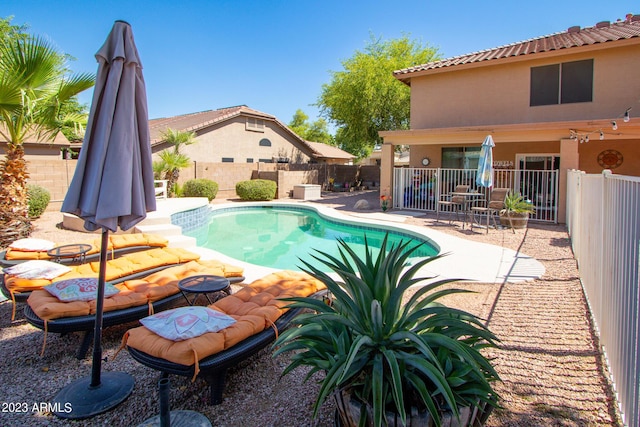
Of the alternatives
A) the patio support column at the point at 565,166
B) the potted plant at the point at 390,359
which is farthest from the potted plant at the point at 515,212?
the potted plant at the point at 390,359

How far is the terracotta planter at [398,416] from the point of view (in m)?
2.40

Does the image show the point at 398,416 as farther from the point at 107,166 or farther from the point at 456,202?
the point at 456,202

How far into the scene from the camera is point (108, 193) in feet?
10.6

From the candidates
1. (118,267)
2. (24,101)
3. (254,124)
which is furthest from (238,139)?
(118,267)

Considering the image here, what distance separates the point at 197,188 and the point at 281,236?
8.43 meters

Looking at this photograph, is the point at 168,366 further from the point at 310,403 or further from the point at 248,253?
the point at 248,253

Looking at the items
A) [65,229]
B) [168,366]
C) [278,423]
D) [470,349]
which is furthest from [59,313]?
[65,229]

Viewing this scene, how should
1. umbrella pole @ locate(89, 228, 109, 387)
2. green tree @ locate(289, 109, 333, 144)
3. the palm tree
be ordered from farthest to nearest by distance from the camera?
green tree @ locate(289, 109, 333, 144) < the palm tree < umbrella pole @ locate(89, 228, 109, 387)

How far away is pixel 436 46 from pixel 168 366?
30006mm

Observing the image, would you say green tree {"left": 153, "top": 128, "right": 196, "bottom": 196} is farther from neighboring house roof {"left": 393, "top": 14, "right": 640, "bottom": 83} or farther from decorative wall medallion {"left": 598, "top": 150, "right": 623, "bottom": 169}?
decorative wall medallion {"left": 598, "top": 150, "right": 623, "bottom": 169}

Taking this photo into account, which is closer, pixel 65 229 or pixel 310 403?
pixel 310 403

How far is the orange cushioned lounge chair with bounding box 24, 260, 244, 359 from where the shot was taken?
3.97 m

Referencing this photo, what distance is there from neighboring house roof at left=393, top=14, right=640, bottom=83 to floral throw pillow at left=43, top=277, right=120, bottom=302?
55.8 ft

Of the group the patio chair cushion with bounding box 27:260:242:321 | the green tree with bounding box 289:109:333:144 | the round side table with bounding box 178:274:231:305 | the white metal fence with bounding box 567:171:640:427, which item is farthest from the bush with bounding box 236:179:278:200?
the green tree with bounding box 289:109:333:144
